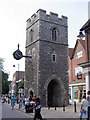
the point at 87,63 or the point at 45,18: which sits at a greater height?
the point at 45,18

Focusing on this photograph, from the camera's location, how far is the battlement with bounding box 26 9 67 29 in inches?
1258

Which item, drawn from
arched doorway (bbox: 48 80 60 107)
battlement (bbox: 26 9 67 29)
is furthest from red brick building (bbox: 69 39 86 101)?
battlement (bbox: 26 9 67 29)

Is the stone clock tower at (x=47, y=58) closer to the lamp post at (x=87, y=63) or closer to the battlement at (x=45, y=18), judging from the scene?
the battlement at (x=45, y=18)

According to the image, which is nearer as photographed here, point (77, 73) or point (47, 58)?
point (47, 58)

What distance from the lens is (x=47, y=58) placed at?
31.6m

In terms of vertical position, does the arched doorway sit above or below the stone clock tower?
below

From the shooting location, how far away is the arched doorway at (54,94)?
33.2 m

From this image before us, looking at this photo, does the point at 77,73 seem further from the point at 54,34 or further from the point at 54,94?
the point at 54,34

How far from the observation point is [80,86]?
1614 inches

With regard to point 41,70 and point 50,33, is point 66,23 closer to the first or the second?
point 50,33

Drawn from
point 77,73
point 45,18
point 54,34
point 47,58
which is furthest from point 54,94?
point 45,18

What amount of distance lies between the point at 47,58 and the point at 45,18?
244 inches

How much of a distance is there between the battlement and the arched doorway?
9.69 meters

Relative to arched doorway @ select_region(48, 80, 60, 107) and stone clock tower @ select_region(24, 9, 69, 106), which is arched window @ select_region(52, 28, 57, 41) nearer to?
stone clock tower @ select_region(24, 9, 69, 106)
